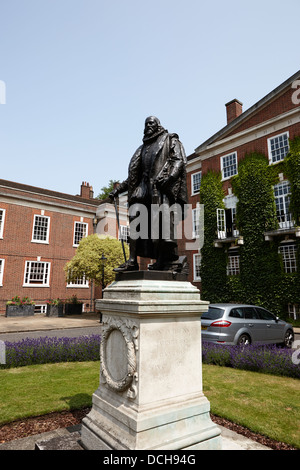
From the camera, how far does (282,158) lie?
768 inches

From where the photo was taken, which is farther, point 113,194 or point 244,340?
point 244,340

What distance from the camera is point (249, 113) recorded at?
21.4m

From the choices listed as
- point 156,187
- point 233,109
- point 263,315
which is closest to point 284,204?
point 233,109

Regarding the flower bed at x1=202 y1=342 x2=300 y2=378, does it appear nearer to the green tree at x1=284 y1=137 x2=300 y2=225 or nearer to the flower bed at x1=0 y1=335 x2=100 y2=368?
the flower bed at x1=0 y1=335 x2=100 y2=368

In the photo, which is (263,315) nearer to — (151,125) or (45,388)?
(45,388)

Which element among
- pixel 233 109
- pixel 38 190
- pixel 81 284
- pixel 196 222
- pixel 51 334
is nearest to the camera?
pixel 51 334

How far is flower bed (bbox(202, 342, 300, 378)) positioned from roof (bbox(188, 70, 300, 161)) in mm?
18464

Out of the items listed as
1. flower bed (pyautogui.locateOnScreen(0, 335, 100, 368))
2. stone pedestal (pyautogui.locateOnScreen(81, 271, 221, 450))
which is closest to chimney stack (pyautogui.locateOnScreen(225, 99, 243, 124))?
flower bed (pyautogui.locateOnScreen(0, 335, 100, 368))

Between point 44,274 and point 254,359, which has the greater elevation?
point 44,274

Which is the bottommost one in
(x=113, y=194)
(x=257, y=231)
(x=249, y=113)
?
(x=113, y=194)

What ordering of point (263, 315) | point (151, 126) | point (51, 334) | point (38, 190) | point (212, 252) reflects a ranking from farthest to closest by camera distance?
1. point (38, 190)
2. point (212, 252)
3. point (51, 334)
4. point (263, 315)
5. point (151, 126)

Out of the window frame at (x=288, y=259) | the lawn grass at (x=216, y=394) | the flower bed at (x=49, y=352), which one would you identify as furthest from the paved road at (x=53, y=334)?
the lawn grass at (x=216, y=394)

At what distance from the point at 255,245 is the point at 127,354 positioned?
18.1m
